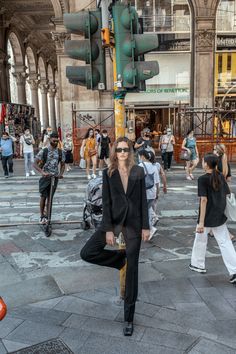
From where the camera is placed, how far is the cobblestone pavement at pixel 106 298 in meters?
3.41

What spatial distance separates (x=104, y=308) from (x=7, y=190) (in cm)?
770

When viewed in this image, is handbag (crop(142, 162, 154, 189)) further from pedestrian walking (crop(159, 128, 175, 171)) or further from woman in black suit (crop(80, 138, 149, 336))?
pedestrian walking (crop(159, 128, 175, 171))

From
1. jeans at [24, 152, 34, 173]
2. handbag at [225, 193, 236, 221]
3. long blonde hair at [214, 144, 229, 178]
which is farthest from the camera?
jeans at [24, 152, 34, 173]

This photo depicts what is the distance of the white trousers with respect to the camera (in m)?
4.61

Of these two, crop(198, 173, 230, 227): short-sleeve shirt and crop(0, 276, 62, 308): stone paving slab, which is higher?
crop(198, 173, 230, 227): short-sleeve shirt

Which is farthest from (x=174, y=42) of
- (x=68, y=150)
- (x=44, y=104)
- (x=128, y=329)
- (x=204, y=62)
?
A: (x=44, y=104)

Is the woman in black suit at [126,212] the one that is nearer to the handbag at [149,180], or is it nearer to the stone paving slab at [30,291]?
the stone paving slab at [30,291]

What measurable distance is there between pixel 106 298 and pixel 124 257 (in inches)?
27.3

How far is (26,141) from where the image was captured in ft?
43.4

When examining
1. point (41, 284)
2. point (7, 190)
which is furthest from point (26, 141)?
point (41, 284)

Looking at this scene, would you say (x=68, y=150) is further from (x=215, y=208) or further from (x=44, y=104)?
(x=44, y=104)

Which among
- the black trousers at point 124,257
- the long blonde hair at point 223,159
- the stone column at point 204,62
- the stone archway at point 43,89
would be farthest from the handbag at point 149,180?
the stone archway at point 43,89

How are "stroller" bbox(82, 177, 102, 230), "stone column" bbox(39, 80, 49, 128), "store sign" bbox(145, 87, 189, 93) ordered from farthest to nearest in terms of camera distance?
"stone column" bbox(39, 80, 49, 128), "store sign" bbox(145, 87, 189, 93), "stroller" bbox(82, 177, 102, 230)

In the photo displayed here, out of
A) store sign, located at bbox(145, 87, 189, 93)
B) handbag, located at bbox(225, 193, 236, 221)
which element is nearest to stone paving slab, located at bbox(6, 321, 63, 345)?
handbag, located at bbox(225, 193, 236, 221)
